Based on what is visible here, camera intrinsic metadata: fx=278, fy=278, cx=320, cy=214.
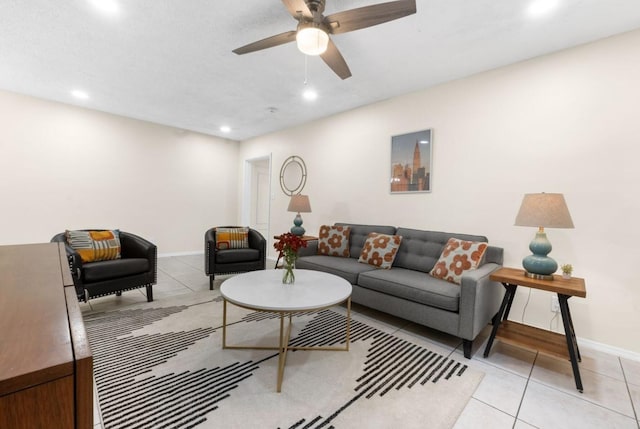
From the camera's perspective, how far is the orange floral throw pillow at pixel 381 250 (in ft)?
9.70

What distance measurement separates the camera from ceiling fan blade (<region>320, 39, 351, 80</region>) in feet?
6.49

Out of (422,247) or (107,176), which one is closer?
(422,247)

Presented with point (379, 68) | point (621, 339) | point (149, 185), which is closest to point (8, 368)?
point (379, 68)

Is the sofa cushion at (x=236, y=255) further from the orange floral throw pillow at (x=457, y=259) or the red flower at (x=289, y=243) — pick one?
the orange floral throw pillow at (x=457, y=259)

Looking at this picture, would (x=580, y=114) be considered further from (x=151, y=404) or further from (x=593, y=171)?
(x=151, y=404)

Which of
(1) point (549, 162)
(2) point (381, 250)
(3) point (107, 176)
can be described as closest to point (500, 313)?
(2) point (381, 250)

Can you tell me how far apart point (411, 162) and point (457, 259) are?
54.1 inches

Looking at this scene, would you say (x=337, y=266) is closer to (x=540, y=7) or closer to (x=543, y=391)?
(x=543, y=391)

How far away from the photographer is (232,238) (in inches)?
146

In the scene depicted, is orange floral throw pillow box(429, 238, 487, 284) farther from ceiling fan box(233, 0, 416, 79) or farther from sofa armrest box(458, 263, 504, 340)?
ceiling fan box(233, 0, 416, 79)

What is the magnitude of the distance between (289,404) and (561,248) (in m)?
2.53

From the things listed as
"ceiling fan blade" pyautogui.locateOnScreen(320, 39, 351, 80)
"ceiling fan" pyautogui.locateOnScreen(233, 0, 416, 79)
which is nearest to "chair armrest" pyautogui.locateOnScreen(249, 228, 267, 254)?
"ceiling fan blade" pyautogui.locateOnScreen(320, 39, 351, 80)

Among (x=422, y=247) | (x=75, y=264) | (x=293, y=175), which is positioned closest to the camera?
(x=75, y=264)

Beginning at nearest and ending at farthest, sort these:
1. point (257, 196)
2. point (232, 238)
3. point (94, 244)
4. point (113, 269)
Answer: point (113, 269) → point (94, 244) → point (232, 238) → point (257, 196)
